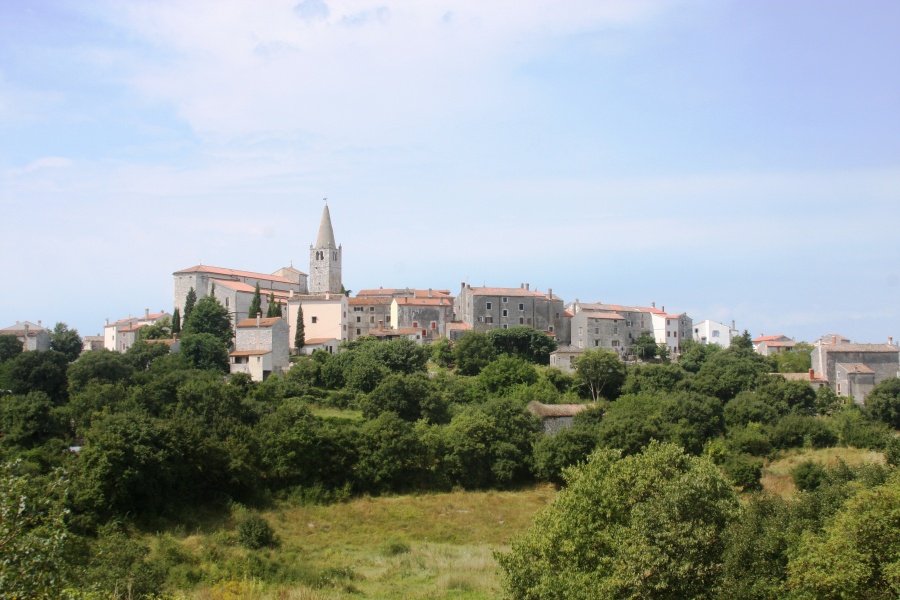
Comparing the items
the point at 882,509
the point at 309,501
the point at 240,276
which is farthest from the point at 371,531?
the point at 240,276

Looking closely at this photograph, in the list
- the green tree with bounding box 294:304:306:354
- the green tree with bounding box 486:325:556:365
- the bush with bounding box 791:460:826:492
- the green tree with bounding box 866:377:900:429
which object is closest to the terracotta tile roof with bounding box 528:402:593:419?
the bush with bounding box 791:460:826:492

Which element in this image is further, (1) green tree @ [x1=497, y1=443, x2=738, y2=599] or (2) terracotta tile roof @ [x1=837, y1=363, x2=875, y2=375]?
(2) terracotta tile roof @ [x1=837, y1=363, x2=875, y2=375]

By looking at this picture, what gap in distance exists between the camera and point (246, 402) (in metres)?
42.0

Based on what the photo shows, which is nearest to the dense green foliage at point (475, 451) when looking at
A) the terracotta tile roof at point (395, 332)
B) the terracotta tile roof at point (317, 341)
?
the terracotta tile roof at point (317, 341)

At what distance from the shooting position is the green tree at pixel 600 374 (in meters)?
56.9

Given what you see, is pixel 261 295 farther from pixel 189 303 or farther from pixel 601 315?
pixel 601 315

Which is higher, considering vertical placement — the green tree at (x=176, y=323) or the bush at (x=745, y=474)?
the green tree at (x=176, y=323)

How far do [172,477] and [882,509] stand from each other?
24761 millimetres

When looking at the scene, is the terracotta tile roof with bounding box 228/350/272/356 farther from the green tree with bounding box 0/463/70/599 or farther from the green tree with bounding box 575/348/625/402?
the green tree with bounding box 0/463/70/599

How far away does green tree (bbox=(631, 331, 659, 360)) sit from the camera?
7269cm

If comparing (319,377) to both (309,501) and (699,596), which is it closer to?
(309,501)

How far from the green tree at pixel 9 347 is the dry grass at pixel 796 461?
4662 cm

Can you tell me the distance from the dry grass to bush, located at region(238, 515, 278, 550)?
2142 cm

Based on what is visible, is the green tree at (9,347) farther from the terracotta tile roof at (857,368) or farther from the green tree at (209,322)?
the terracotta tile roof at (857,368)
